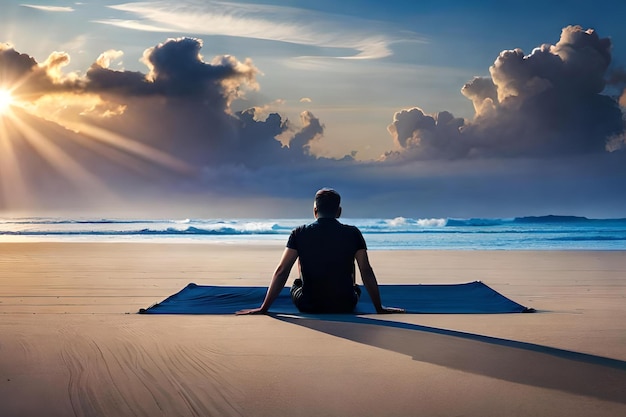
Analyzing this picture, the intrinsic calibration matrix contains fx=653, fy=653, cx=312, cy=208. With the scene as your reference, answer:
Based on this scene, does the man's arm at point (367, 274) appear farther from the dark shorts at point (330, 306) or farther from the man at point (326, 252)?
the dark shorts at point (330, 306)

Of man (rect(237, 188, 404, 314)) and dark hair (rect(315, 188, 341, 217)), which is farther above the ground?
dark hair (rect(315, 188, 341, 217))

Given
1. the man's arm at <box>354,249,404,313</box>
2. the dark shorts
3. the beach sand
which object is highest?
the man's arm at <box>354,249,404,313</box>

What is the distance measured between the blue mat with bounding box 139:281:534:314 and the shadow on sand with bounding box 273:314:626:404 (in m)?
0.94

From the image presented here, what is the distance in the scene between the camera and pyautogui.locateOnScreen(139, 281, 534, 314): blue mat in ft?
19.7

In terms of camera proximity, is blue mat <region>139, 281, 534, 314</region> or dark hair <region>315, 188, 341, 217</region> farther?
blue mat <region>139, 281, 534, 314</region>

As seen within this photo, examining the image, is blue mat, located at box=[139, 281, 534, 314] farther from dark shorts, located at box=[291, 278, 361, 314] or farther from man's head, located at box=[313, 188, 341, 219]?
man's head, located at box=[313, 188, 341, 219]

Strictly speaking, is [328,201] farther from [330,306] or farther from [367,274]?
[330,306]

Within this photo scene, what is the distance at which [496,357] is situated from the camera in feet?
13.0

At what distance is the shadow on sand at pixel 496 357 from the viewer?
3400 mm

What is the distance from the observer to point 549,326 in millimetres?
5223

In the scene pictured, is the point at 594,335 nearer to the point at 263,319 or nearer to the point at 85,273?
the point at 263,319

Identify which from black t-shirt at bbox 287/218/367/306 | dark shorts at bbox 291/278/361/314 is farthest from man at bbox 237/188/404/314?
dark shorts at bbox 291/278/361/314

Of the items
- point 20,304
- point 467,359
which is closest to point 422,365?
point 467,359

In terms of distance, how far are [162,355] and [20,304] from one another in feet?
10.7
